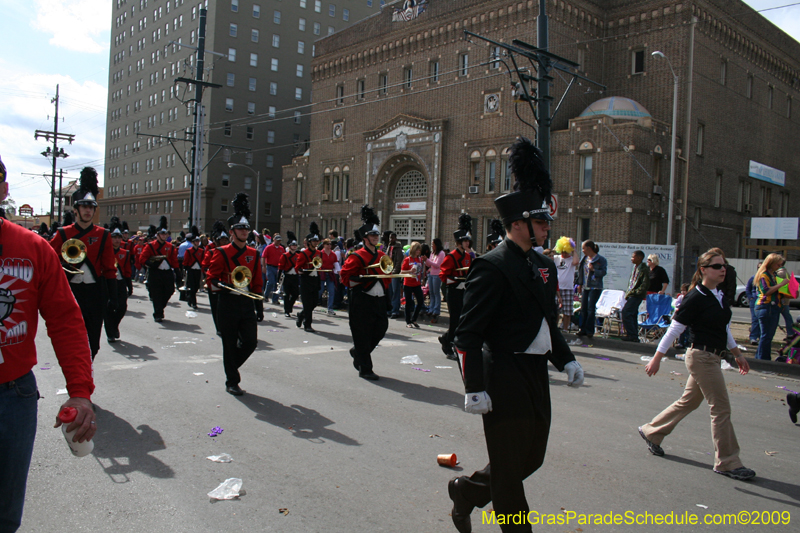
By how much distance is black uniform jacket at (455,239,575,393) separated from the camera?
127 inches

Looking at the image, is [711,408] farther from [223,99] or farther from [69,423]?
[223,99]

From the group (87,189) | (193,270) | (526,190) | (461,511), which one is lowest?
(461,511)

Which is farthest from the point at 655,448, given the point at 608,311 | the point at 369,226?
the point at 608,311

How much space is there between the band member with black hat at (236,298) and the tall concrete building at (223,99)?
54331mm

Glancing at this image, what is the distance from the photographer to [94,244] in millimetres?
7645

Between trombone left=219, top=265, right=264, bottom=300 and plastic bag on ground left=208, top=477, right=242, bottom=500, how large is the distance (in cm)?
332

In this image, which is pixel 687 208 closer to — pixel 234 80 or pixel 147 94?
pixel 234 80

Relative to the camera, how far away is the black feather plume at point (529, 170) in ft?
11.3

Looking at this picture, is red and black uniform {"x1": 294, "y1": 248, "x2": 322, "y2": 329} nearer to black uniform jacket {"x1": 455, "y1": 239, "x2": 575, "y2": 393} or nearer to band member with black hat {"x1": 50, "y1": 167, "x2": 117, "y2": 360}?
band member with black hat {"x1": 50, "y1": 167, "x2": 117, "y2": 360}

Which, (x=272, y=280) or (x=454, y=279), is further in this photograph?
(x=272, y=280)

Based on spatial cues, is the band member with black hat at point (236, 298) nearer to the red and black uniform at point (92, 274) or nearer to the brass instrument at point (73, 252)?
the red and black uniform at point (92, 274)

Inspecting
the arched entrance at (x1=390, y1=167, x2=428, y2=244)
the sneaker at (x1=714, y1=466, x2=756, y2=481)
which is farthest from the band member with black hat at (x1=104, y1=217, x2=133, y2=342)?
the arched entrance at (x1=390, y1=167, x2=428, y2=244)

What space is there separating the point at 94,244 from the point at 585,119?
86.4 ft

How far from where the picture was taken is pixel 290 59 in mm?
71500
